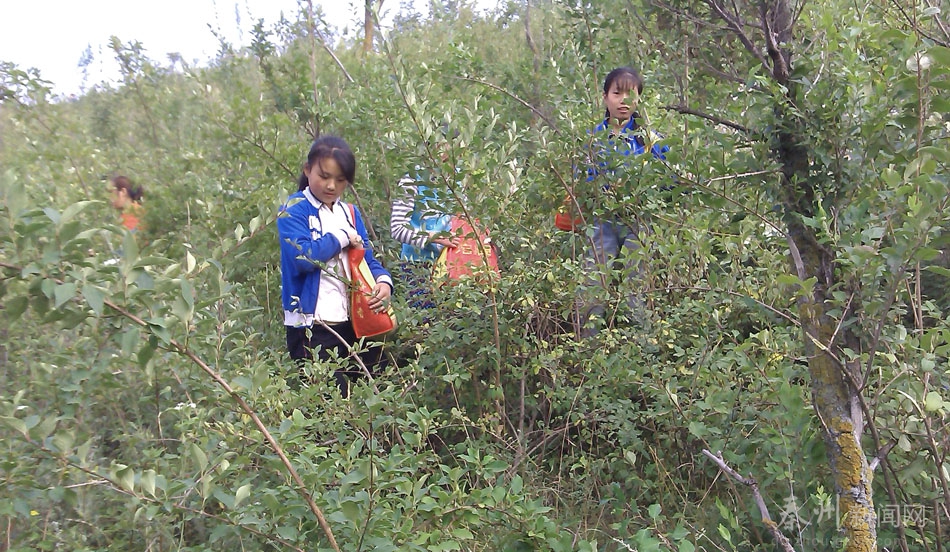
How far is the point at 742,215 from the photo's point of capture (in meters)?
2.28

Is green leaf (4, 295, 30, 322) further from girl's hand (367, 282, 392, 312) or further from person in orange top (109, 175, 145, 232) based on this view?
person in orange top (109, 175, 145, 232)

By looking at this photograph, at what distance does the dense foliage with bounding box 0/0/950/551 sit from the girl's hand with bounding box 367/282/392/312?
17 centimetres

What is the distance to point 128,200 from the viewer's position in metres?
5.84

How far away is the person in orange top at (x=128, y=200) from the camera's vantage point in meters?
5.61

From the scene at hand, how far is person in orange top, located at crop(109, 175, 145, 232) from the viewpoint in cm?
561

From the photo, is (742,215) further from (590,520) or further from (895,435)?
(590,520)

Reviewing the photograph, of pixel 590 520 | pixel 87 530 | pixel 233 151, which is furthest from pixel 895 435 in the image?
pixel 233 151

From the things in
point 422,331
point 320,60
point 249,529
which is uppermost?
point 320,60

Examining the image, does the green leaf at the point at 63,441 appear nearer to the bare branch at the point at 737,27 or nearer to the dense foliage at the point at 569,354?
the dense foliage at the point at 569,354

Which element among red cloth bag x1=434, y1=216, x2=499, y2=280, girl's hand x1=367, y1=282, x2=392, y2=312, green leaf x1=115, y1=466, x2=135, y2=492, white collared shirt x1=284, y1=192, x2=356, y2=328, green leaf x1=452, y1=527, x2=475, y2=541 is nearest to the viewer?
green leaf x1=115, y1=466, x2=135, y2=492

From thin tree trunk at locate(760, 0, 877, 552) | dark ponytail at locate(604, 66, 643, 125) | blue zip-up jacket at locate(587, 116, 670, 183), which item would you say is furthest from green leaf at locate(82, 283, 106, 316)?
dark ponytail at locate(604, 66, 643, 125)

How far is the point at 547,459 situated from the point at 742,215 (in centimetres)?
140

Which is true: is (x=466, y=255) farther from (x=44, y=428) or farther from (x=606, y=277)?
(x=44, y=428)

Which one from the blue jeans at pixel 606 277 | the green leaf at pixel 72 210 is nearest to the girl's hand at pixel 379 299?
the blue jeans at pixel 606 277
